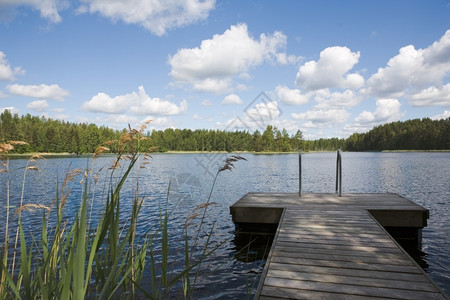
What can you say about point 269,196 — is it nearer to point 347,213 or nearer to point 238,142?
point 347,213

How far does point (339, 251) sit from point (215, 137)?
4243 inches

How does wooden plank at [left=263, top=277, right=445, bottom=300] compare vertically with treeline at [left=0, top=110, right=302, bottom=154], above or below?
below

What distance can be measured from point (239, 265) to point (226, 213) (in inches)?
209

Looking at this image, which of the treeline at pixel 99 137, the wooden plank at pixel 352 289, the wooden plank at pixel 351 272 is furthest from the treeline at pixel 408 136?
the wooden plank at pixel 352 289

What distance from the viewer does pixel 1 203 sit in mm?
13797

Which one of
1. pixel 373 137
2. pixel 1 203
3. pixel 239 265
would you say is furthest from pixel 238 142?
pixel 239 265

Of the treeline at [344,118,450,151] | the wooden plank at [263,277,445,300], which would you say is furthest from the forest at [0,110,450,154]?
the wooden plank at [263,277,445,300]

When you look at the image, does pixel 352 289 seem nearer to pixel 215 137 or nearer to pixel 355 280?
pixel 355 280

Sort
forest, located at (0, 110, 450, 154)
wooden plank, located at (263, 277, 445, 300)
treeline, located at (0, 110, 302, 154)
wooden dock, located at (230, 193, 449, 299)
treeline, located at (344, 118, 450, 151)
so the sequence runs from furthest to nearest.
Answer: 1. treeline, located at (344, 118, 450, 151)
2. forest, located at (0, 110, 450, 154)
3. treeline, located at (0, 110, 302, 154)
4. wooden dock, located at (230, 193, 449, 299)
5. wooden plank, located at (263, 277, 445, 300)

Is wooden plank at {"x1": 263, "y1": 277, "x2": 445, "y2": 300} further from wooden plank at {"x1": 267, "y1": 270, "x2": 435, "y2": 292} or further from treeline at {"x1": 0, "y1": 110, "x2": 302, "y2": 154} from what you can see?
treeline at {"x1": 0, "y1": 110, "x2": 302, "y2": 154}

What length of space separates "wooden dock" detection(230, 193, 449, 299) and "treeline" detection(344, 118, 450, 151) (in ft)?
386

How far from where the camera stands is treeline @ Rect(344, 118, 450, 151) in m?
101

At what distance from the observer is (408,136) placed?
11231 cm

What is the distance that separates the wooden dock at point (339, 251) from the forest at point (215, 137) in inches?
2933
